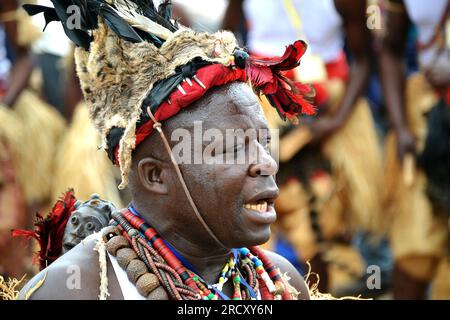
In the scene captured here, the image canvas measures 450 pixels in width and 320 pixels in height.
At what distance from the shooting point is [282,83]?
314 cm

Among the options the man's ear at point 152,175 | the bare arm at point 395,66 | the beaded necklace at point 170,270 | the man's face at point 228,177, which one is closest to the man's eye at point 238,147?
the man's face at point 228,177

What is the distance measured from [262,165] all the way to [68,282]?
2.22 ft

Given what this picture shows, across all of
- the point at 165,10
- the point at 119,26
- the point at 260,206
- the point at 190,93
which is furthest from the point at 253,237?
the point at 165,10

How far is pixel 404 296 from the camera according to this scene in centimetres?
650

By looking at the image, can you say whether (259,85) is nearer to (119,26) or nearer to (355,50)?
(119,26)

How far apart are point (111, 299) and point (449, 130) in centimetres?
409

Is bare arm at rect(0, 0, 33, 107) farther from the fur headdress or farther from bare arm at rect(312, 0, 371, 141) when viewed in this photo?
the fur headdress

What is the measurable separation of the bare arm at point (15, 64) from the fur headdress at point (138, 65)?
187 inches

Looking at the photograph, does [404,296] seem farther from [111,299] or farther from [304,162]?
[111,299]

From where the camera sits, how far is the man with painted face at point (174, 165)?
277cm

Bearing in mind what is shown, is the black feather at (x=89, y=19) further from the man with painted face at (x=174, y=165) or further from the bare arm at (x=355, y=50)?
the bare arm at (x=355, y=50)

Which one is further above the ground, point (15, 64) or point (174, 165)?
point (15, 64)

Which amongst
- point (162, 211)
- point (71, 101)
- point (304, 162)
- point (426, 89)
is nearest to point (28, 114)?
point (71, 101)
